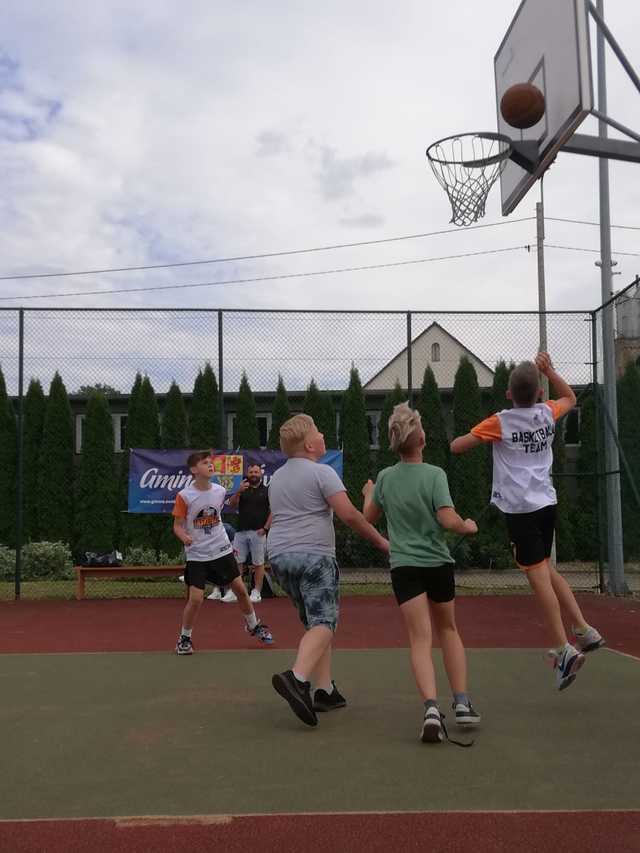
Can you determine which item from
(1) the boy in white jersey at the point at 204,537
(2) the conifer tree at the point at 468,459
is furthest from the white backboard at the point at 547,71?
(2) the conifer tree at the point at 468,459

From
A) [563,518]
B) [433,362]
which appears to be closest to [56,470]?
[433,362]

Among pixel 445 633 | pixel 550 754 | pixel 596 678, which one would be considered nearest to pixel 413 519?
pixel 445 633

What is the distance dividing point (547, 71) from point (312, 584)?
14.8ft

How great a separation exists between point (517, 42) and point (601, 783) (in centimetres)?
626

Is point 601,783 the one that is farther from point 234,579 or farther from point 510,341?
point 510,341

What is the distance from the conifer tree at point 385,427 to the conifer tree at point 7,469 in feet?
22.6

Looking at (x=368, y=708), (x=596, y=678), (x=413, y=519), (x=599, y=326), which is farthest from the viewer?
(x=599, y=326)

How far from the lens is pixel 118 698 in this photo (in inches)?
215

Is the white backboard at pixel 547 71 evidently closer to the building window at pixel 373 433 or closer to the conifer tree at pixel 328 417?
the conifer tree at pixel 328 417

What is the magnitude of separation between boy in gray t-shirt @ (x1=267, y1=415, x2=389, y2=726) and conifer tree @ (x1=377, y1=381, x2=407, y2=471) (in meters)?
12.0

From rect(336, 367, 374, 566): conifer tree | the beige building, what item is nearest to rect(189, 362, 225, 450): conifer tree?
rect(336, 367, 374, 566): conifer tree

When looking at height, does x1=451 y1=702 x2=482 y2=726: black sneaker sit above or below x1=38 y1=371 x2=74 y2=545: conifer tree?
below

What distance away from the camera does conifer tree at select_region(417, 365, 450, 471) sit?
18.2m

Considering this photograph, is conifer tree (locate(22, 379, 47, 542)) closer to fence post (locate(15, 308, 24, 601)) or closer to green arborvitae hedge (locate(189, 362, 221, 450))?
green arborvitae hedge (locate(189, 362, 221, 450))
